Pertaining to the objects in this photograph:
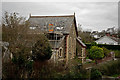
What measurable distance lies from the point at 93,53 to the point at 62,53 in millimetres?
6383

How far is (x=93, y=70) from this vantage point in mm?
13852

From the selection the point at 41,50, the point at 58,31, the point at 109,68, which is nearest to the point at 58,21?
the point at 58,31

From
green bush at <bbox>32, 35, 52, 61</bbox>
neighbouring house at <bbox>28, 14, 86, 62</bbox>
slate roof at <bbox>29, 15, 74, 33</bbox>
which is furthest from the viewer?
slate roof at <bbox>29, 15, 74, 33</bbox>

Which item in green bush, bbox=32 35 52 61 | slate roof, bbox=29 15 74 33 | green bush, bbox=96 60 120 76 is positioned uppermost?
slate roof, bbox=29 15 74 33

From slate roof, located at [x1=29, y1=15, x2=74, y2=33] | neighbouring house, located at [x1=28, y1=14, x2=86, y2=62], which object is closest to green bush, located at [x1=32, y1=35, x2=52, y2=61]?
neighbouring house, located at [x1=28, y1=14, x2=86, y2=62]

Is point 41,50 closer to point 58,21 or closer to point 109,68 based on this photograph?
point 109,68

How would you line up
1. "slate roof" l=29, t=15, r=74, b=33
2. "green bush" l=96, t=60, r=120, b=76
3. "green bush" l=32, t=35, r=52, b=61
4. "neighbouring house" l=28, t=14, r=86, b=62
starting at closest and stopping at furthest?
1. "green bush" l=32, t=35, r=52, b=61
2. "green bush" l=96, t=60, r=120, b=76
3. "neighbouring house" l=28, t=14, r=86, b=62
4. "slate roof" l=29, t=15, r=74, b=33

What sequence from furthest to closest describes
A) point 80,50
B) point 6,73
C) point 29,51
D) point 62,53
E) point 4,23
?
1. point 80,50
2. point 62,53
3. point 29,51
4. point 4,23
5. point 6,73

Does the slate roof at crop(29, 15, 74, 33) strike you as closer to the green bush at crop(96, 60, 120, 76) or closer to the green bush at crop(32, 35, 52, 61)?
the green bush at crop(32, 35, 52, 61)

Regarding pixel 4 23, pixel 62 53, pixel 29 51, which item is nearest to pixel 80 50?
pixel 62 53

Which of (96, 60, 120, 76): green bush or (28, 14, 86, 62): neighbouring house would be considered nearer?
(96, 60, 120, 76): green bush

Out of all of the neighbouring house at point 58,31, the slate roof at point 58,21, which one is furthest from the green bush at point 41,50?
the slate roof at point 58,21

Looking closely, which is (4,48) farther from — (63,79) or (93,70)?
(93,70)

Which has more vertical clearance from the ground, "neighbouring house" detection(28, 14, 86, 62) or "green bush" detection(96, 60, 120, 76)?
"neighbouring house" detection(28, 14, 86, 62)
